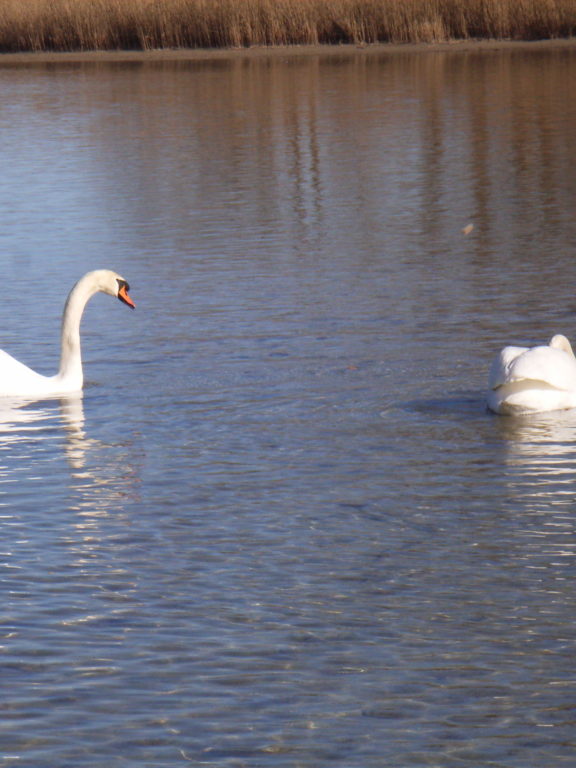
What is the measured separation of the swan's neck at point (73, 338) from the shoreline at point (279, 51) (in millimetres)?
26435

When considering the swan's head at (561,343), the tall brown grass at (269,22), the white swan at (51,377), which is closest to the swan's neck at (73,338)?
the white swan at (51,377)

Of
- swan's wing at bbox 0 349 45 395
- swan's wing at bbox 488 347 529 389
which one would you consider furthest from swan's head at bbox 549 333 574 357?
swan's wing at bbox 0 349 45 395

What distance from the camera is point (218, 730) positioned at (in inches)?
164

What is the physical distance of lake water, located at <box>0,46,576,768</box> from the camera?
4281 mm

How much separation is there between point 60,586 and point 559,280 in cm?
622

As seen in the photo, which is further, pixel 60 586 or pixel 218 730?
pixel 60 586

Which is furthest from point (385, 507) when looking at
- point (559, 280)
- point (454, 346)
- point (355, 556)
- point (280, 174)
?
point (280, 174)

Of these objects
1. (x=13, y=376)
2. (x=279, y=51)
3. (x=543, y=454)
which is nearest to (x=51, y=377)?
(x=13, y=376)

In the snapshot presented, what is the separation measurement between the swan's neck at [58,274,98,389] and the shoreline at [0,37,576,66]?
26.4 m

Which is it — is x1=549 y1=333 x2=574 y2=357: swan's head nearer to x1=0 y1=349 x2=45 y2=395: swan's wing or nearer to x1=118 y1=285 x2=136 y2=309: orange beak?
x1=118 y1=285 x2=136 y2=309: orange beak

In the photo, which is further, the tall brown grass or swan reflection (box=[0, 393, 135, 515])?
the tall brown grass

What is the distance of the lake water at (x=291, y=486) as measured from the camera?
14.0ft

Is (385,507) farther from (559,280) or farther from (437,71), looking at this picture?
(437,71)

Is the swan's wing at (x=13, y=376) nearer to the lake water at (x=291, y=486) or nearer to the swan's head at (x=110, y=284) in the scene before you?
the lake water at (x=291, y=486)
